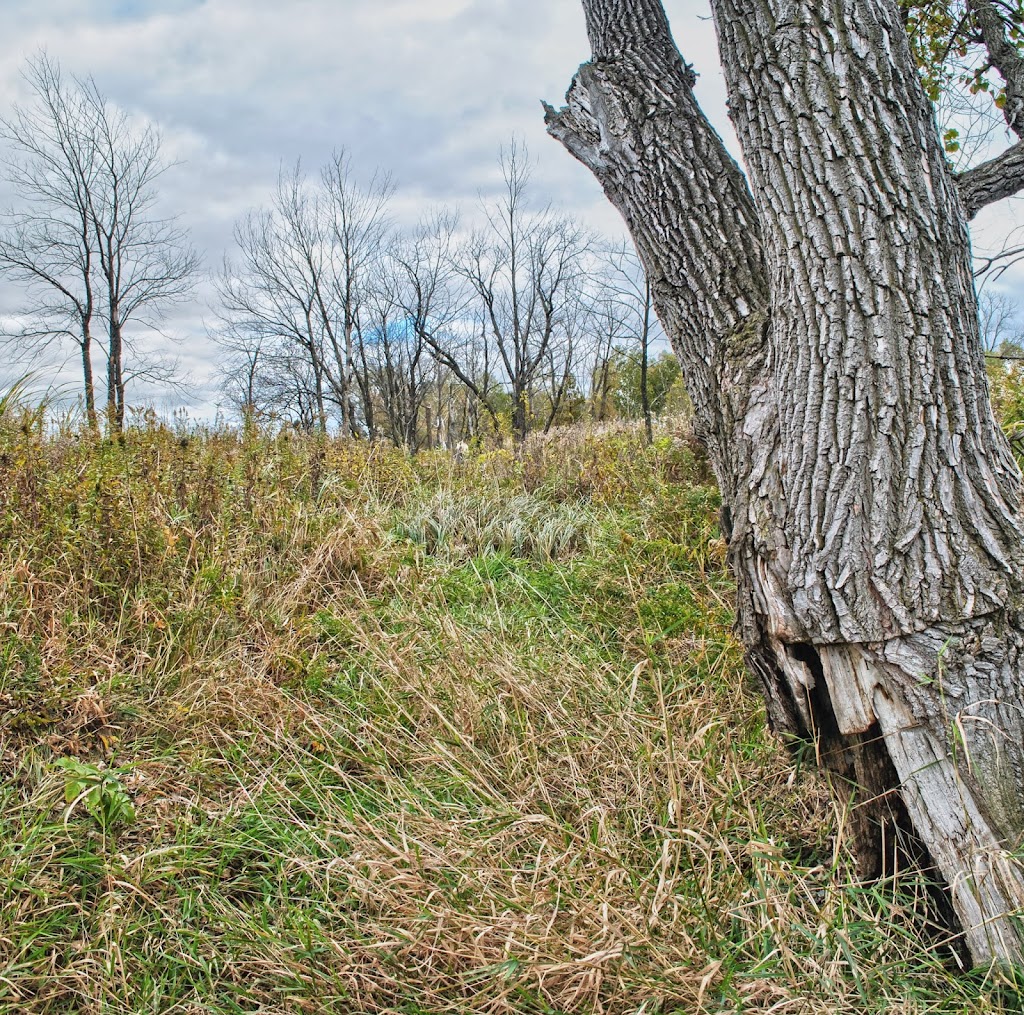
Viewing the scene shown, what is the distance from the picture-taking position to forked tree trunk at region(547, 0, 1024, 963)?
1447 mm

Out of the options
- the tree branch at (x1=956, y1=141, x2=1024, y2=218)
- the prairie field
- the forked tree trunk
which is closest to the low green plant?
the prairie field

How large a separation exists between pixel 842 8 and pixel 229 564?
3.32 metres

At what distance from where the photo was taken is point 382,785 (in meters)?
2.16

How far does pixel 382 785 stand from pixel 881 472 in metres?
1.86

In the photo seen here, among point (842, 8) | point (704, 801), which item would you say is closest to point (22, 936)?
point (704, 801)

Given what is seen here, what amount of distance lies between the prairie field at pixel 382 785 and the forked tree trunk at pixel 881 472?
26 centimetres

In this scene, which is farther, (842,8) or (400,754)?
(400,754)

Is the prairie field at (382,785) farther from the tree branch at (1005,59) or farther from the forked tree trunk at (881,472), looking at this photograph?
the tree branch at (1005,59)

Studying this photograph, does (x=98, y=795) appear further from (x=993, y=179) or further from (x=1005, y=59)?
(x=1005, y=59)

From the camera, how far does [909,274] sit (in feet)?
4.86

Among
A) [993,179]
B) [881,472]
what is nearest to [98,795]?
[881,472]

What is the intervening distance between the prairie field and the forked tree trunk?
26 centimetres

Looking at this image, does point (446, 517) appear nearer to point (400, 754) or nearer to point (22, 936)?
point (400, 754)

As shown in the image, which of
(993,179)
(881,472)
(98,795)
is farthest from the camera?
(98,795)
